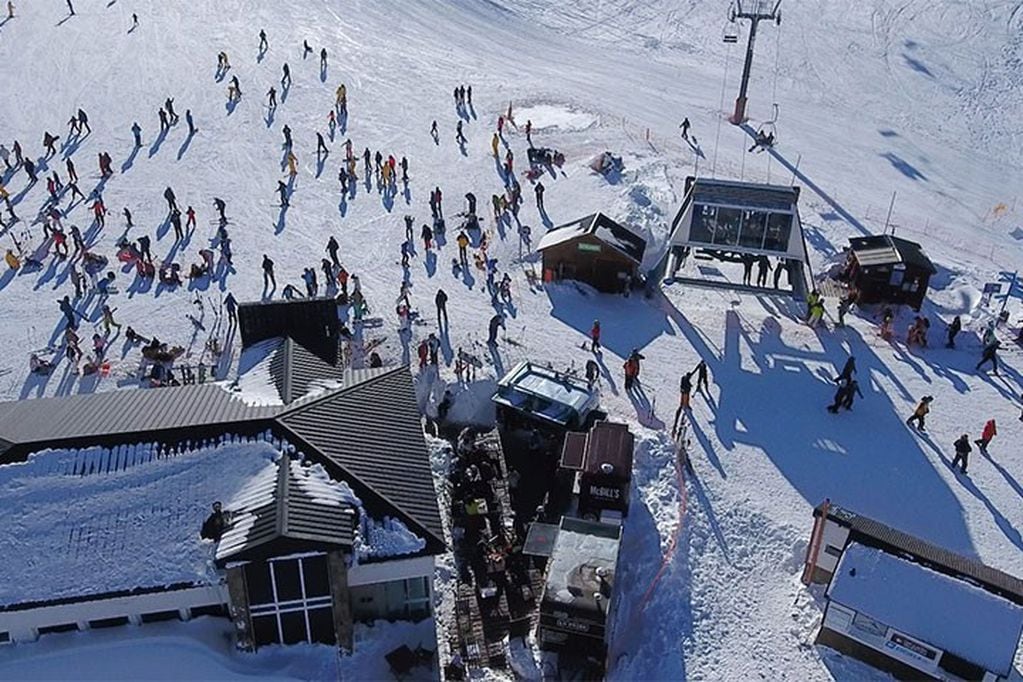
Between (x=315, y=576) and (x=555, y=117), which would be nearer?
(x=315, y=576)

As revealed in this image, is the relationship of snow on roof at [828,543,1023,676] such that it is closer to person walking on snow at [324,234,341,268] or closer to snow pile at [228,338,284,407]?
snow pile at [228,338,284,407]

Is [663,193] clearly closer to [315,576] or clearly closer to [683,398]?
[683,398]

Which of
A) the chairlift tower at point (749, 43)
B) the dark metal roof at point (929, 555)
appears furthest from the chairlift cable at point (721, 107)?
the dark metal roof at point (929, 555)

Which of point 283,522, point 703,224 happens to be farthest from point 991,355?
point 283,522

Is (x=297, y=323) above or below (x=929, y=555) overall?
above

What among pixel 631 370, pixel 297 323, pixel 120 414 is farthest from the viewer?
pixel 631 370

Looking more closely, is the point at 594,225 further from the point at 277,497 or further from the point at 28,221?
the point at 28,221

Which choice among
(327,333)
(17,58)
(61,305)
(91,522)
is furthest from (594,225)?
(17,58)
